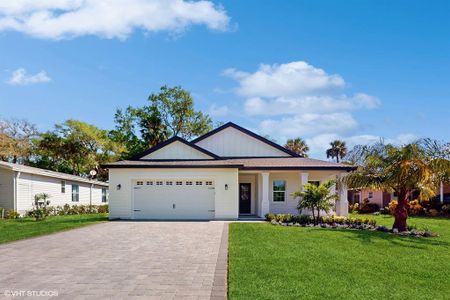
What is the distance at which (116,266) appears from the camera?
798cm

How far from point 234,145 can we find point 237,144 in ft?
0.67

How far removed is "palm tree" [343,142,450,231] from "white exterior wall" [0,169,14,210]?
18.6 m

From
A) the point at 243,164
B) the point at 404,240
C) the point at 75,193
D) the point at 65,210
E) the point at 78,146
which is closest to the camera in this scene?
the point at 404,240

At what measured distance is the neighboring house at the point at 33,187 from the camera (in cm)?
2241

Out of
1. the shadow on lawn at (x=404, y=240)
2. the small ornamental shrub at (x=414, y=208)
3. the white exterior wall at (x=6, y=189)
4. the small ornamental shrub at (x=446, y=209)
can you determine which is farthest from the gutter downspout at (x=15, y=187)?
the small ornamental shrub at (x=446, y=209)

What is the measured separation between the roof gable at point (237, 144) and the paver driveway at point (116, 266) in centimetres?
1178

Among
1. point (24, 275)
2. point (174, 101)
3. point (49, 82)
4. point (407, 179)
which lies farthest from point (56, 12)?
point (174, 101)

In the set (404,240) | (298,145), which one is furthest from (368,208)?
(404,240)

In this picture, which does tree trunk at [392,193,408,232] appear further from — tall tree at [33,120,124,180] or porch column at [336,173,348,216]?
tall tree at [33,120,124,180]

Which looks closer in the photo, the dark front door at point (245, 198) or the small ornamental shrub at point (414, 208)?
the dark front door at point (245, 198)

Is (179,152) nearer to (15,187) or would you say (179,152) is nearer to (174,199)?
(174,199)

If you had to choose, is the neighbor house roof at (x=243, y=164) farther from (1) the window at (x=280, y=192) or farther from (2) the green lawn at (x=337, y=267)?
(2) the green lawn at (x=337, y=267)

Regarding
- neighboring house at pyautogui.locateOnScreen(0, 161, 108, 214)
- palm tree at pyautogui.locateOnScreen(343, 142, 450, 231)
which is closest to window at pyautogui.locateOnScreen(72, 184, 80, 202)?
neighboring house at pyautogui.locateOnScreen(0, 161, 108, 214)

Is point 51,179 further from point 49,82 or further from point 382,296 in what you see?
point 382,296
